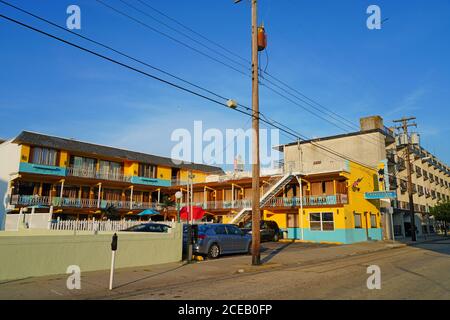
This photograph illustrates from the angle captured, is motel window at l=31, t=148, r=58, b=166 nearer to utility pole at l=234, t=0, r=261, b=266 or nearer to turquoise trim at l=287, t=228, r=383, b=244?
turquoise trim at l=287, t=228, r=383, b=244

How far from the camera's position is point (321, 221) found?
1188 inches

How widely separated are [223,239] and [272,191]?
559 inches

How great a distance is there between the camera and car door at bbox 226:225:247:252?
1806cm

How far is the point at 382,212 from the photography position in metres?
36.4

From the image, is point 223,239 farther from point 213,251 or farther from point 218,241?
point 213,251

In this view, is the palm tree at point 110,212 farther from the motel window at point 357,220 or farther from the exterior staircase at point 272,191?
the motel window at point 357,220

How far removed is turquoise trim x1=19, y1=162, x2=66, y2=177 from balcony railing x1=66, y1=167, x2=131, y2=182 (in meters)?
0.95

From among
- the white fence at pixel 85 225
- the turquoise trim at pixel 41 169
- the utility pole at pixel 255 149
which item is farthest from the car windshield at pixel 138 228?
the turquoise trim at pixel 41 169

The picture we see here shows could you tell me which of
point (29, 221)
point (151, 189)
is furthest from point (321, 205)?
point (151, 189)

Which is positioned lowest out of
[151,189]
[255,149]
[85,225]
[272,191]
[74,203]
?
[85,225]

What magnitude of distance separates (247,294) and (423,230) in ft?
176

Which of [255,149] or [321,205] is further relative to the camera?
[321,205]

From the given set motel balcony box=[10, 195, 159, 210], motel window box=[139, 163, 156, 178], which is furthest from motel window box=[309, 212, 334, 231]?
motel window box=[139, 163, 156, 178]
